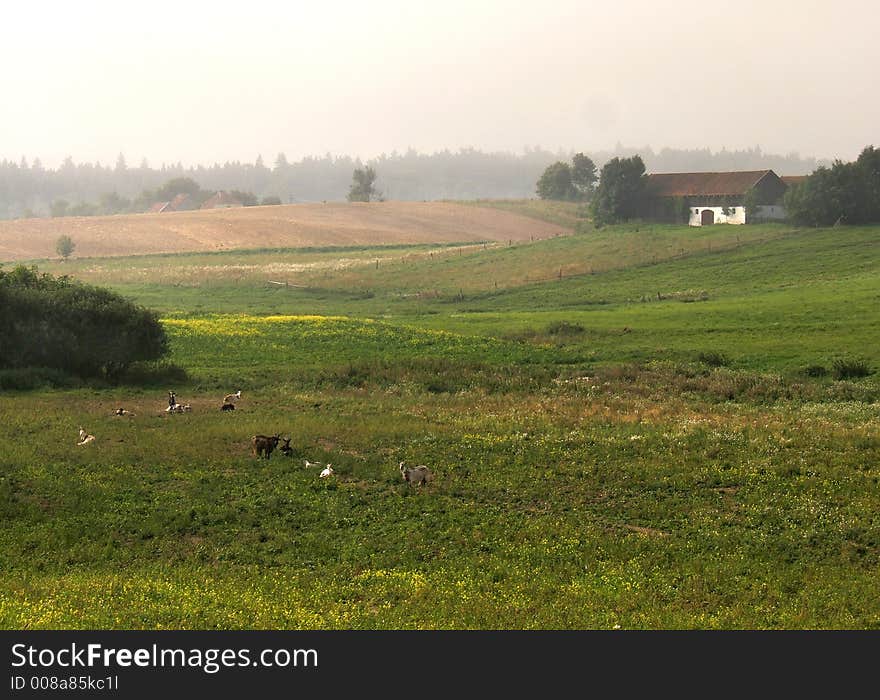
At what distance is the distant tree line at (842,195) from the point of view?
4779 inches

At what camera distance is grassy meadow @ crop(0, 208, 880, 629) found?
1966 cm

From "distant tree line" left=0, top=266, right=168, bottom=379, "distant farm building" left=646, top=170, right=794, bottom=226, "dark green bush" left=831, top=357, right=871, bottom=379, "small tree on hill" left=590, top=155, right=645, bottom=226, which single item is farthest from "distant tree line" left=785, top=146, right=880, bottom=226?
"distant tree line" left=0, top=266, right=168, bottom=379

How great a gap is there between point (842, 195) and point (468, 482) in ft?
353

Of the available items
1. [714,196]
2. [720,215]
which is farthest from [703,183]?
[720,215]

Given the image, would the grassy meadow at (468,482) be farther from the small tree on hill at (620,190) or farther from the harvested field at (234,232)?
the harvested field at (234,232)

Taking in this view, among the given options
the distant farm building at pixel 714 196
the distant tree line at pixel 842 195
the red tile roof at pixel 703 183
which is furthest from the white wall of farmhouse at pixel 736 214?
the distant tree line at pixel 842 195

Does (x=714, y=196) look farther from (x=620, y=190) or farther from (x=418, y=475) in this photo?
(x=418, y=475)

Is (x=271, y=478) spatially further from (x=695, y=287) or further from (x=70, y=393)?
(x=695, y=287)

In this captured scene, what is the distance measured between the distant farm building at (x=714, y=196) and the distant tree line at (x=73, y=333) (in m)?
110

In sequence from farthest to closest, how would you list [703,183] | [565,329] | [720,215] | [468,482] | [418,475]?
[703,183] → [720,215] → [565,329] → [468,482] → [418,475]

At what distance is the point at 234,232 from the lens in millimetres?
171875

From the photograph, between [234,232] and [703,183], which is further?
[234,232]

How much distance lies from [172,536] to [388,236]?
152 metres

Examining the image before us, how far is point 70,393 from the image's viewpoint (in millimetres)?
45562
